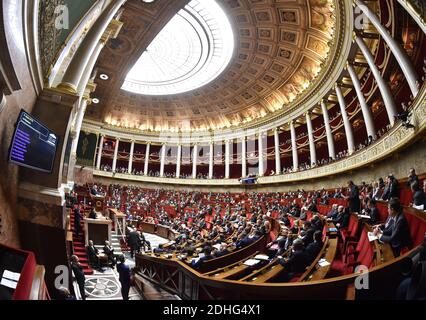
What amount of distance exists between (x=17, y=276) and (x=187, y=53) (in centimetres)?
2234

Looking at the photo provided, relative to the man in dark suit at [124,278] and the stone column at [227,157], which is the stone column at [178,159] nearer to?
the stone column at [227,157]

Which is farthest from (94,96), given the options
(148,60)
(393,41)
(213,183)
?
(393,41)

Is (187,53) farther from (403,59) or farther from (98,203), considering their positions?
(403,59)

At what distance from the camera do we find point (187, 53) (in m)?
21.4

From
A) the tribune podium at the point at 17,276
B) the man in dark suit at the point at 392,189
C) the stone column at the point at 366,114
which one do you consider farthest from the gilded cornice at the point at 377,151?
the tribune podium at the point at 17,276

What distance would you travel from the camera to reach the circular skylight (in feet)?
55.6

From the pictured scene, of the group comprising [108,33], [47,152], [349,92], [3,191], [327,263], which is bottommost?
[327,263]

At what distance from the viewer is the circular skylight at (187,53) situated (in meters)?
16.9

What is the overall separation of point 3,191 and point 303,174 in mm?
16291

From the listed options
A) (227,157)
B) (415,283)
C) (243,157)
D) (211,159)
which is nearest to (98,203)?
(415,283)

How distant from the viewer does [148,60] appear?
76.1 feet

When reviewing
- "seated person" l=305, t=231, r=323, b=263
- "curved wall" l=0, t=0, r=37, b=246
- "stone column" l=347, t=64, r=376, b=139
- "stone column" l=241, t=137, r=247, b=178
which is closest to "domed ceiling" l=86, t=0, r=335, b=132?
"stone column" l=241, t=137, r=247, b=178

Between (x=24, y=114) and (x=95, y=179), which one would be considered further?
(x=95, y=179)

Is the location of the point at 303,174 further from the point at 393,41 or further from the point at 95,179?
the point at 95,179
